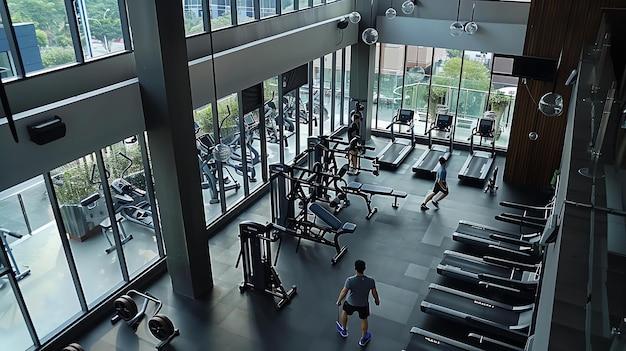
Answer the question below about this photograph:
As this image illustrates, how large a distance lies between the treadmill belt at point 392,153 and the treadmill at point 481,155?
167 centimetres

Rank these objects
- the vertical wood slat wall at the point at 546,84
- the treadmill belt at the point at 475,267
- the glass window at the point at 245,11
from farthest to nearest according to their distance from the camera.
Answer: the vertical wood slat wall at the point at 546,84 < the glass window at the point at 245,11 < the treadmill belt at the point at 475,267

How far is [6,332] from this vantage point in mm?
6559

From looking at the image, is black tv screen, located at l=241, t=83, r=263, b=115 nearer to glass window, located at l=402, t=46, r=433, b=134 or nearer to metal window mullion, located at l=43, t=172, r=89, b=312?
metal window mullion, located at l=43, t=172, r=89, b=312

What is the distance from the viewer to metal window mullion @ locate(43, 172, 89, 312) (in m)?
6.38

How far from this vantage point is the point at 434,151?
13117mm

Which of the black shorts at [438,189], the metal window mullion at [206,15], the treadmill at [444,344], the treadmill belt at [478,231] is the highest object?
the metal window mullion at [206,15]

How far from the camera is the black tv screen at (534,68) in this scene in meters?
10.3

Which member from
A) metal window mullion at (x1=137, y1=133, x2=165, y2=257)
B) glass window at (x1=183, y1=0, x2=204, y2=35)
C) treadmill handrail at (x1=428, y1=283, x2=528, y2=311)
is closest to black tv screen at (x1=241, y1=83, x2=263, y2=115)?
glass window at (x1=183, y1=0, x2=204, y2=35)

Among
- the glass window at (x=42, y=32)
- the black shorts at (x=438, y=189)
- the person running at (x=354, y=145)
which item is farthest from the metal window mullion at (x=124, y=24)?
the black shorts at (x=438, y=189)

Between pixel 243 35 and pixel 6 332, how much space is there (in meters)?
6.05

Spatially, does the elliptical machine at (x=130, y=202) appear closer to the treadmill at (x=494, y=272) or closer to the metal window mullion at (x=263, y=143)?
the metal window mullion at (x=263, y=143)

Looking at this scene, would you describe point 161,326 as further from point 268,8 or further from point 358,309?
point 268,8

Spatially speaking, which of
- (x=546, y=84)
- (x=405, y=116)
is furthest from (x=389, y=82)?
(x=546, y=84)

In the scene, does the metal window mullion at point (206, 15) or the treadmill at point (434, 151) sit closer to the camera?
the metal window mullion at point (206, 15)
